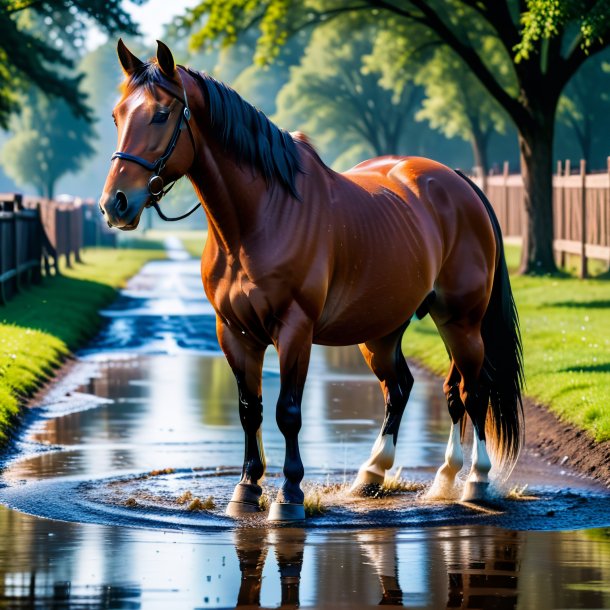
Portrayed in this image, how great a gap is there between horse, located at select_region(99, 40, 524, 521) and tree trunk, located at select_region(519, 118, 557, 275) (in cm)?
1770

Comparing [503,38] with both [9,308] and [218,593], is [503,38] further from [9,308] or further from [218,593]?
[218,593]

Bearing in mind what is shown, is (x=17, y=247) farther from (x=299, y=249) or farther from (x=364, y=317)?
(x=299, y=249)

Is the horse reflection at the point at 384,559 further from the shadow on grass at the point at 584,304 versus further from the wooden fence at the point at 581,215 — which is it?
the wooden fence at the point at 581,215

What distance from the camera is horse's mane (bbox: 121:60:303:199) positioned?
26.4 feet

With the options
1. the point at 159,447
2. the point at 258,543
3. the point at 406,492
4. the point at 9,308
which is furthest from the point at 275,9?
the point at 258,543

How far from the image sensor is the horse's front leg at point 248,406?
848 cm

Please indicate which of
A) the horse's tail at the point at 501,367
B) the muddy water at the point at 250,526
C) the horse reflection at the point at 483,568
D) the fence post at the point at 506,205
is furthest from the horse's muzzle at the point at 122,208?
the fence post at the point at 506,205

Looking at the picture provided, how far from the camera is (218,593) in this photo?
253 inches

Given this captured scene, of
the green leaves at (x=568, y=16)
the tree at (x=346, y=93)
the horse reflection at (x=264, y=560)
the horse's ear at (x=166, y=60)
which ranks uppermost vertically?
the tree at (x=346, y=93)

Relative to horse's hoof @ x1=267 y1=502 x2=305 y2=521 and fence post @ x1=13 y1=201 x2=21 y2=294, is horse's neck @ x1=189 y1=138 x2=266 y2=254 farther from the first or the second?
fence post @ x1=13 y1=201 x2=21 y2=294

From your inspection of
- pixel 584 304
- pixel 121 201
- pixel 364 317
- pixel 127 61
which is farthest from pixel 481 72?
pixel 121 201

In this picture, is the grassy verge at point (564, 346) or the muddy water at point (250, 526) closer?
the muddy water at point (250, 526)

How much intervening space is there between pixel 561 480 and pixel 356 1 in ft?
103

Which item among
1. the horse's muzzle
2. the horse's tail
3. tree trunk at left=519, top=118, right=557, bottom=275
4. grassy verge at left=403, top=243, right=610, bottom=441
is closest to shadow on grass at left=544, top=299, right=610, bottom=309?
grassy verge at left=403, top=243, right=610, bottom=441
